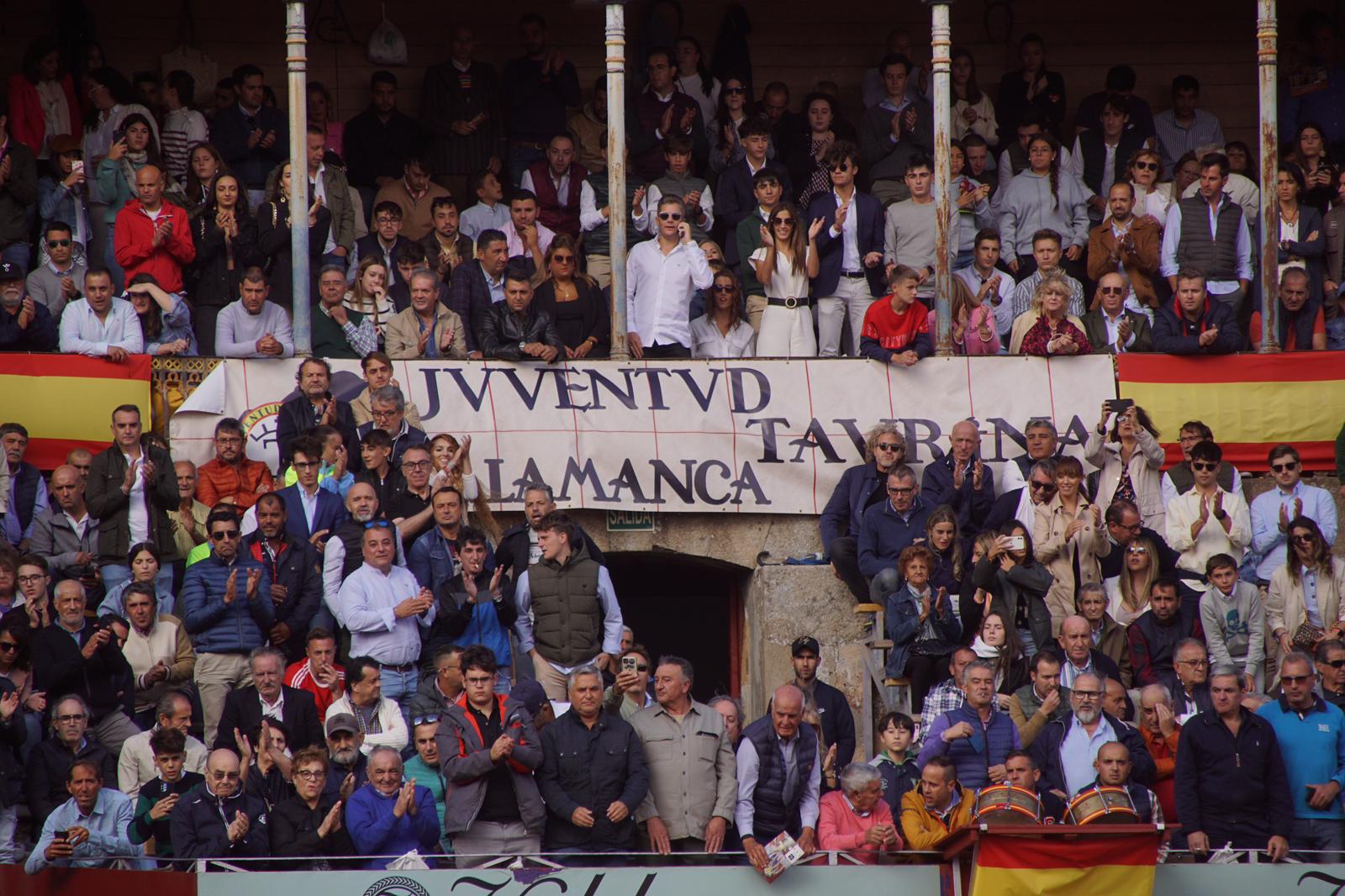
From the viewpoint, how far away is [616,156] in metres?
18.8

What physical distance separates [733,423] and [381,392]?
2.81m

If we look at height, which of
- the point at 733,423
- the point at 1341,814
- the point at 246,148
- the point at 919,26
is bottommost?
the point at 1341,814

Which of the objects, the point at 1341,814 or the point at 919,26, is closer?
the point at 1341,814

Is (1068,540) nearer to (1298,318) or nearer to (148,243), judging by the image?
(1298,318)

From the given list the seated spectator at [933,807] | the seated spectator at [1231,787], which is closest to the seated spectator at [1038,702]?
the seated spectator at [1231,787]

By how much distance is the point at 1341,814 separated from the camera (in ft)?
48.3

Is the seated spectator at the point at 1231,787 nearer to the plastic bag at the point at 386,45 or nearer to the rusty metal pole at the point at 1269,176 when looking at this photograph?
the rusty metal pole at the point at 1269,176

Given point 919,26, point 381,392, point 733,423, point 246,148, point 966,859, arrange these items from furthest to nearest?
point 919,26
point 246,148
point 733,423
point 381,392
point 966,859

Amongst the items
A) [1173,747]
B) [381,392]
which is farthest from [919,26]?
[1173,747]

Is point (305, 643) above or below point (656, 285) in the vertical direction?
below

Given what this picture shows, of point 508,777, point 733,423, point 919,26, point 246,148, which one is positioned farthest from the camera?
point 919,26

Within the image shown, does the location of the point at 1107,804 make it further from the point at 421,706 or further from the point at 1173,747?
the point at 421,706

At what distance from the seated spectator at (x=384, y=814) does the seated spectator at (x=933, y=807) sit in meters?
2.72

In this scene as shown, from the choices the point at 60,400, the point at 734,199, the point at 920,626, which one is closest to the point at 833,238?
the point at 734,199
